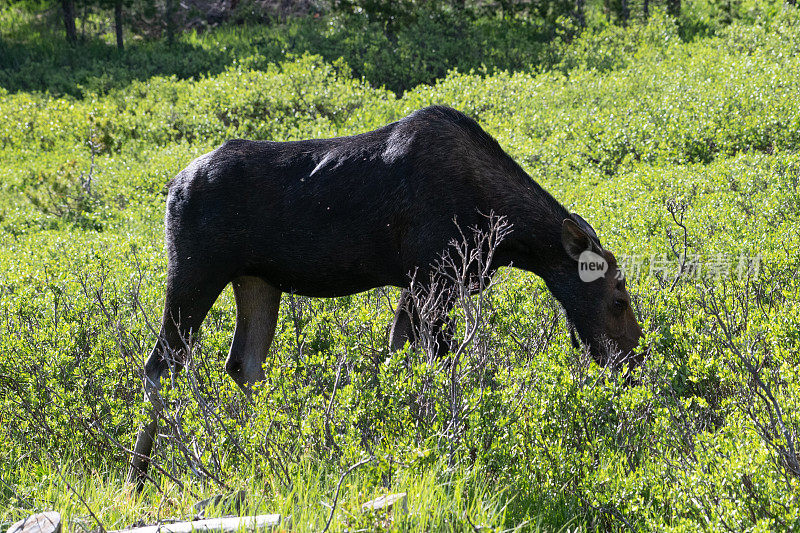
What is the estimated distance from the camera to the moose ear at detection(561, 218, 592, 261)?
5090 mm

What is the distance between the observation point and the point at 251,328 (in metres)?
5.82

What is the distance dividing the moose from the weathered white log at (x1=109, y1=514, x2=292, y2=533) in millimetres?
1857

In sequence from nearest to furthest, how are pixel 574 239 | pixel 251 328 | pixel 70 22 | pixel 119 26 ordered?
pixel 574 239
pixel 251 328
pixel 119 26
pixel 70 22

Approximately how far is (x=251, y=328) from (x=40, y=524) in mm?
2595

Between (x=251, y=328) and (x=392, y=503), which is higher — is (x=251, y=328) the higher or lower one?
the lower one

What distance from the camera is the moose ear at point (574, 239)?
5.09 metres

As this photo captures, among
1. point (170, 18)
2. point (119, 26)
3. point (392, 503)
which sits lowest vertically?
point (119, 26)

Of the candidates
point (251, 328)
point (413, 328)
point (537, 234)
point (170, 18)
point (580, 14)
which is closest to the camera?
point (413, 328)

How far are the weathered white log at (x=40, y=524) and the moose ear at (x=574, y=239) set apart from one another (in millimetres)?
3266

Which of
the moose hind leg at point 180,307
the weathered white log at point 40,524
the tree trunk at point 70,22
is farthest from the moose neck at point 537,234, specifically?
the tree trunk at point 70,22

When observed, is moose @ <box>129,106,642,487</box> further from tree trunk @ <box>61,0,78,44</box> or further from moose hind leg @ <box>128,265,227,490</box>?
tree trunk @ <box>61,0,78,44</box>

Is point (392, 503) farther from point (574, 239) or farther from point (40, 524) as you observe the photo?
point (574, 239)

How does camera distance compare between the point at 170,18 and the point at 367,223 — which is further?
the point at 170,18

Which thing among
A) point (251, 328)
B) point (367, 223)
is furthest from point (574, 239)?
point (251, 328)
